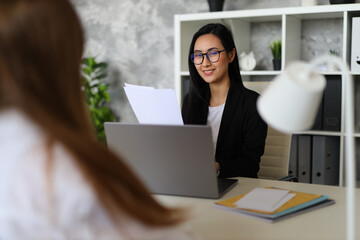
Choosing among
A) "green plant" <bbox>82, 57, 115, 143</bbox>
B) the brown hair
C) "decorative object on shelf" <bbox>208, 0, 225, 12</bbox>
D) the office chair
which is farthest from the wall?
the brown hair

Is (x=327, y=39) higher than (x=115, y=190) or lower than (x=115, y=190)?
higher

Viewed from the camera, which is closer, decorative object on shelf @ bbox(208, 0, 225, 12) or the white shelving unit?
the white shelving unit

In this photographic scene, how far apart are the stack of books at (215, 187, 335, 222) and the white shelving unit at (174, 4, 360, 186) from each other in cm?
173

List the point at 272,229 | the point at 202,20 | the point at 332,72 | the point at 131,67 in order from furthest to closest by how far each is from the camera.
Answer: the point at 131,67
the point at 202,20
the point at 332,72
the point at 272,229

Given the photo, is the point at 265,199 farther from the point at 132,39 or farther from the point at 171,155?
the point at 132,39

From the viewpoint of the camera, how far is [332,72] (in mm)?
3211

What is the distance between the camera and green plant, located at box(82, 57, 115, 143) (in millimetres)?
4426

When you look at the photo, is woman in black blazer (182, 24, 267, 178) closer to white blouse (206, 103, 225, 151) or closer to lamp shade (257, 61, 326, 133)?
white blouse (206, 103, 225, 151)

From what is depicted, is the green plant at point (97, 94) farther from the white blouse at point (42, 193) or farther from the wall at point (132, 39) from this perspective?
the white blouse at point (42, 193)

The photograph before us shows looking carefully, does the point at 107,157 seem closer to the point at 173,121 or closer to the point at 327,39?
the point at 173,121

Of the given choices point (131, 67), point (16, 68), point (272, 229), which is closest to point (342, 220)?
point (272, 229)

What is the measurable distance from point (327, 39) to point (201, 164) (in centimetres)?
247

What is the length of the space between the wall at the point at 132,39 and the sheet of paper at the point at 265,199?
2.71 m

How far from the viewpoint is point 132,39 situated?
14.7 feet
